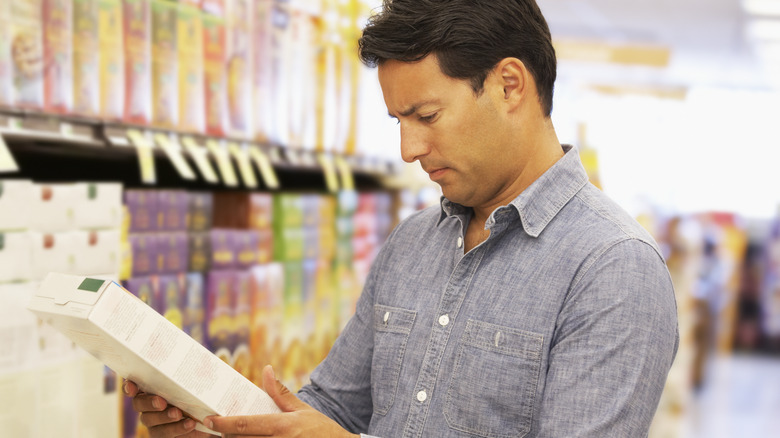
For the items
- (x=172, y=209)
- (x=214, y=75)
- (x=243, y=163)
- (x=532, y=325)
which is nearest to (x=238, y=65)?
(x=214, y=75)

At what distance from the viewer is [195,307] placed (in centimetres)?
207

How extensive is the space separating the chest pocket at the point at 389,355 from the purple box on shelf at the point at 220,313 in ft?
2.61

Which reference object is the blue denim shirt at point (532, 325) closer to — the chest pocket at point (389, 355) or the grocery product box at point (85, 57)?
the chest pocket at point (389, 355)

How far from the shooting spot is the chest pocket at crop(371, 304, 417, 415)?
4.65ft

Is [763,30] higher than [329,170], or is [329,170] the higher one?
[763,30]

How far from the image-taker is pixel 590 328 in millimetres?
1191

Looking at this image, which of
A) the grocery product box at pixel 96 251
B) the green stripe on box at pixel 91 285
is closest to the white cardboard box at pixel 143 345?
the green stripe on box at pixel 91 285

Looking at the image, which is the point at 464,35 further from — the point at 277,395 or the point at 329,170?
the point at 329,170

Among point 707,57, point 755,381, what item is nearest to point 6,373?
point 755,381

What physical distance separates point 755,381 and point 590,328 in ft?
28.9

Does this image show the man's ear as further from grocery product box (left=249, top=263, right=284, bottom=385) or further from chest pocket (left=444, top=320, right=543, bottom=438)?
grocery product box (left=249, top=263, right=284, bottom=385)

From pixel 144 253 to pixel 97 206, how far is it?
0.20 meters

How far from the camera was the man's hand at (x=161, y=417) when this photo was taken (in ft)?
4.34

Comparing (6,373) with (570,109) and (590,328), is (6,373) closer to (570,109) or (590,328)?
(590,328)
